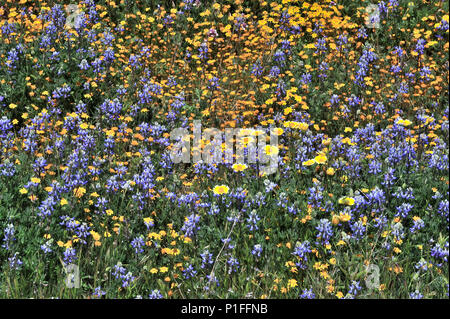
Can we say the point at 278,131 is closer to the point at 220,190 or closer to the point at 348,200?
the point at 220,190

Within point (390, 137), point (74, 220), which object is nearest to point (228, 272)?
point (74, 220)

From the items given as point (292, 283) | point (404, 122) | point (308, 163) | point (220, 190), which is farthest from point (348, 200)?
point (404, 122)

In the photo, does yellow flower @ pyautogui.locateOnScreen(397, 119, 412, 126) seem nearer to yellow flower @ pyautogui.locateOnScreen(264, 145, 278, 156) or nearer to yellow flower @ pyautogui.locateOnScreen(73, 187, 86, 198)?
yellow flower @ pyautogui.locateOnScreen(264, 145, 278, 156)

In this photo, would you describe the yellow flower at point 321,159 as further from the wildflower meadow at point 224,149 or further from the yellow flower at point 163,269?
the yellow flower at point 163,269

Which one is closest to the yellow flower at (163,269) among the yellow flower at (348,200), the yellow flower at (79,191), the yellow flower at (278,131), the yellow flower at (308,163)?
the yellow flower at (79,191)

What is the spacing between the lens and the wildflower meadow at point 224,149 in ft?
13.8

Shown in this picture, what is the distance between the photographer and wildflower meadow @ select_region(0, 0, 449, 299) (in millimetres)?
4219

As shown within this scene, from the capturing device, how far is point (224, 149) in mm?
5613

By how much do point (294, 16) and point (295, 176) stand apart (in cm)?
351

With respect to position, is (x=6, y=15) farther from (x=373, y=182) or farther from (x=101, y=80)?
(x=373, y=182)

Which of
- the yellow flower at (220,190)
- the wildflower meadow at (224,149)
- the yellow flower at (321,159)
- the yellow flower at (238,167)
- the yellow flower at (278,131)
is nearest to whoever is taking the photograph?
the wildflower meadow at (224,149)

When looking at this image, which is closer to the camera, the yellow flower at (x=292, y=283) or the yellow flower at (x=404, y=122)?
the yellow flower at (x=292, y=283)

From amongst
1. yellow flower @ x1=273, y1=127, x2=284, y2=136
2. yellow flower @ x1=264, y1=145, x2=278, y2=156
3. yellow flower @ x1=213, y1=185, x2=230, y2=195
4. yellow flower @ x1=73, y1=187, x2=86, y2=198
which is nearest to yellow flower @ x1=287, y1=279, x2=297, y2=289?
yellow flower @ x1=213, y1=185, x2=230, y2=195

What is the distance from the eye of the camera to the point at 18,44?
23.0ft
